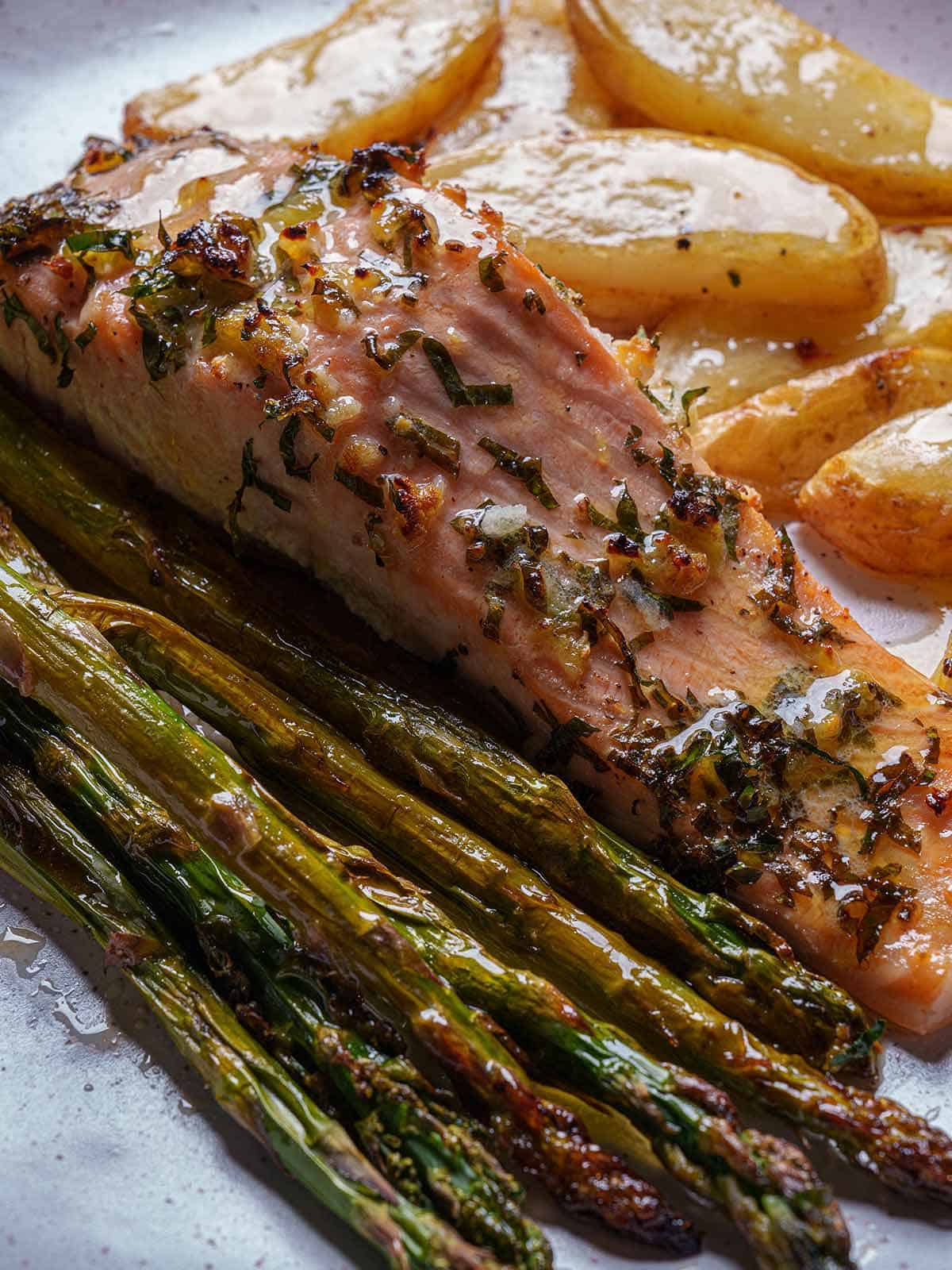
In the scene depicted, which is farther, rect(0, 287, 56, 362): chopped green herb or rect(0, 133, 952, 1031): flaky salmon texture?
rect(0, 287, 56, 362): chopped green herb

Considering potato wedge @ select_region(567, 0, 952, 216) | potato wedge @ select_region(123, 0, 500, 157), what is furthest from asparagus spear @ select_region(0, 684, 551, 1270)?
potato wedge @ select_region(567, 0, 952, 216)

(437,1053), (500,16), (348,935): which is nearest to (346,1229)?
(437,1053)

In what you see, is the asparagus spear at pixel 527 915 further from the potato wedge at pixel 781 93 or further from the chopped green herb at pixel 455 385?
the potato wedge at pixel 781 93

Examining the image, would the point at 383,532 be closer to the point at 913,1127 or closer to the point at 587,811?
the point at 587,811

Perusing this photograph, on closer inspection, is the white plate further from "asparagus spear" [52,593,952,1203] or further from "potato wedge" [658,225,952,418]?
"potato wedge" [658,225,952,418]

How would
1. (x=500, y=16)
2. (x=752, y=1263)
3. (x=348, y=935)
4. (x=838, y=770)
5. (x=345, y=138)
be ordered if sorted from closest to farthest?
(x=752, y=1263), (x=348, y=935), (x=838, y=770), (x=345, y=138), (x=500, y=16)

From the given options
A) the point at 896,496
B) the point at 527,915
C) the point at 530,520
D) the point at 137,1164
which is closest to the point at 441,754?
the point at 527,915
